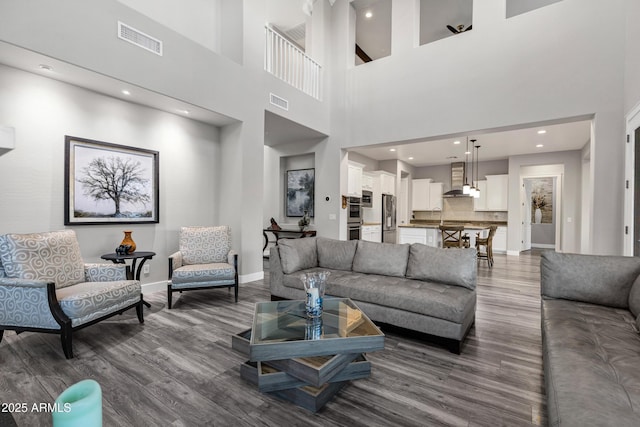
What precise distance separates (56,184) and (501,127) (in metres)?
6.12

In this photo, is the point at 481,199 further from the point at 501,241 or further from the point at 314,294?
the point at 314,294

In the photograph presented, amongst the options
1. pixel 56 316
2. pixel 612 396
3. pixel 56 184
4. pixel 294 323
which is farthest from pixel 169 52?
pixel 612 396

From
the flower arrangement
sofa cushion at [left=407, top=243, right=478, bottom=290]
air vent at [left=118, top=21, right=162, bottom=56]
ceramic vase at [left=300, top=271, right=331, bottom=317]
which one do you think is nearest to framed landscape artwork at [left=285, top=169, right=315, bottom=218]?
air vent at [left=118, top=21, right=162, bottom=56]

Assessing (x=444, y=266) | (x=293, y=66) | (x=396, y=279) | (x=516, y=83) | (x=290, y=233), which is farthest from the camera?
(x=290, y=233)

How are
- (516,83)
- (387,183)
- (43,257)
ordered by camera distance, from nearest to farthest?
(43,257) < (516,83) < (387,183)

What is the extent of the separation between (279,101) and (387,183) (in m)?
4.64

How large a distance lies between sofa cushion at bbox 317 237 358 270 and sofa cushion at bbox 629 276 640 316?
2392mm

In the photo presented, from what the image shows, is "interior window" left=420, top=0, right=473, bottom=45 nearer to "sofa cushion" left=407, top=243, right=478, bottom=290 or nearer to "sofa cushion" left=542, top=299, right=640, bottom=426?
"sofa cushion" left=407, top=243, right=478, bottom=290

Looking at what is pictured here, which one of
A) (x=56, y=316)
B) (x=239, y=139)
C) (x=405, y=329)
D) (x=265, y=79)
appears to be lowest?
(x=405, y=329)

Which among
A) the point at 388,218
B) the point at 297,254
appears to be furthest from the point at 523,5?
the point at 297,254

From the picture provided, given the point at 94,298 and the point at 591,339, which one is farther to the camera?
the point at 94,298

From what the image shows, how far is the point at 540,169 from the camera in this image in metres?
8.68

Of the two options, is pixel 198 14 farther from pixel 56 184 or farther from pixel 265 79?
pixel 56 184

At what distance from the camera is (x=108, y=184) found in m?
3.85
